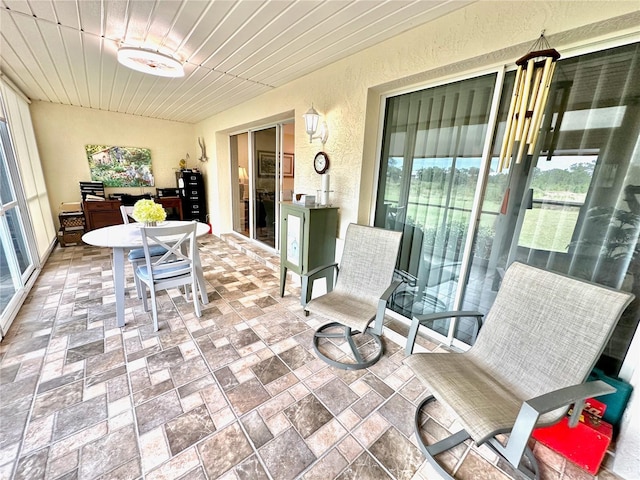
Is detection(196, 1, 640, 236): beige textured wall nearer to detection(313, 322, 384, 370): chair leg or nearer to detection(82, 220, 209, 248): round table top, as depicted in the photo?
detection(313, 322, 384, 370): chair leg

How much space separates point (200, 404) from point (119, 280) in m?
1.40

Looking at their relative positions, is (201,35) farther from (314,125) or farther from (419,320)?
(419,320)

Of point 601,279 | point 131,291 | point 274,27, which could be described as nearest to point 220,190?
point 131,291

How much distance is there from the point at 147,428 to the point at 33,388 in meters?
0.91

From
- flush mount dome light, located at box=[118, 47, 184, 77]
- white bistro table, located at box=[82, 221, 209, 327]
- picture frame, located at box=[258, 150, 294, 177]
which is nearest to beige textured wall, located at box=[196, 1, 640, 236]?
picture frame, located at box=[258, 150, 294, 177]

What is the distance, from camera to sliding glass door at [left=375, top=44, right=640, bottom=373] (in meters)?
1.36

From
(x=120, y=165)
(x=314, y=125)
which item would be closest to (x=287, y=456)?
(x=314, y=125)

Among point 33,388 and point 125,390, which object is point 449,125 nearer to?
point 125,390

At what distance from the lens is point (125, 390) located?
1620 mm

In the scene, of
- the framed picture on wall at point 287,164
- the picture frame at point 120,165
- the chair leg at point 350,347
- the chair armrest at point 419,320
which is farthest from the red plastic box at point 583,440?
the picture frame at point 120,165

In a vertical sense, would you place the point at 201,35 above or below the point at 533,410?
above

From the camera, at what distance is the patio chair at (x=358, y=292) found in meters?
1.94

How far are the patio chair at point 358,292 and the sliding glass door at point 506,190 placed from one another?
340 mm

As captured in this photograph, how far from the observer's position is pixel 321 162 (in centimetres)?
276
